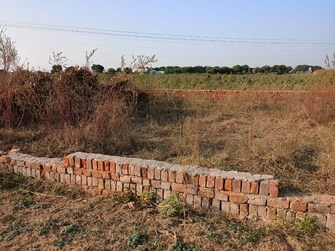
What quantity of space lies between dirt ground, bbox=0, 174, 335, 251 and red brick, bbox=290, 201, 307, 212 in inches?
5.6

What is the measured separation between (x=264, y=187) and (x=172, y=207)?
94 cm

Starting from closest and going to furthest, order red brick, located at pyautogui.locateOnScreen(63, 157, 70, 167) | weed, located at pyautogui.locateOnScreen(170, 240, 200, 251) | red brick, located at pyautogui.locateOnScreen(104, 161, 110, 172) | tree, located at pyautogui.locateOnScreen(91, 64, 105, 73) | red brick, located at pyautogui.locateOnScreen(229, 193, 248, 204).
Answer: weed, located at pyautogui.locateOnScreen(170, 240, 200, 251)
red brick, located at pyautogui.locateOnScreen(229, 193, 248, 204)
red brick, located at pyautogui.locateOnScreen(104, 161, 110, 172)
red brick, located at pyautogui.locateOnScreen(63, 157, 70, 167)
tree, located at pyautogui.locateOnScreen(91, 64, 105, 73)

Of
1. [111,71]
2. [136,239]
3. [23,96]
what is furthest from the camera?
[111,71]

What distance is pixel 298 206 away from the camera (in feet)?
A: 9.60

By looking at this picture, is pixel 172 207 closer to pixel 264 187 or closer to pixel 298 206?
pixel 264 187

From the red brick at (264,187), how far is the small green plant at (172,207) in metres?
0.81

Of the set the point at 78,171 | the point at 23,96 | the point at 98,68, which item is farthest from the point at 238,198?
the point at 98,68

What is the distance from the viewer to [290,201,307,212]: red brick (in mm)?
2908

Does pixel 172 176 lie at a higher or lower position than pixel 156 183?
higher

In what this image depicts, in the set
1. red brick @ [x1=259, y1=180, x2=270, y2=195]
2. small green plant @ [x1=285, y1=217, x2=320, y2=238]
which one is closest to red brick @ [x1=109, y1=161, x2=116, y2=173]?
red brick @ [x1=259, y1=180, x2=270, y2=195]

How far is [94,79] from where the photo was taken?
9133 millimetres

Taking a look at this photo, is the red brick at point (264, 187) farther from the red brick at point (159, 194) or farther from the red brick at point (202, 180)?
the red brick at point (159, 194)

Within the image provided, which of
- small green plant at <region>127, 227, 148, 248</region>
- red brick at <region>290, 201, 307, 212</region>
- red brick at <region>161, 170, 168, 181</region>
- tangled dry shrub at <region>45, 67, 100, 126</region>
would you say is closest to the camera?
small green plant at <region>127, 227, 148, 248</region>

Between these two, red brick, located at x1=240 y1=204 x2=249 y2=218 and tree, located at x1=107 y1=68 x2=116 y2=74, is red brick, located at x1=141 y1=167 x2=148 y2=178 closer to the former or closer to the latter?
red brick, located at x1=240 y1=204 x2=249 y2=218
